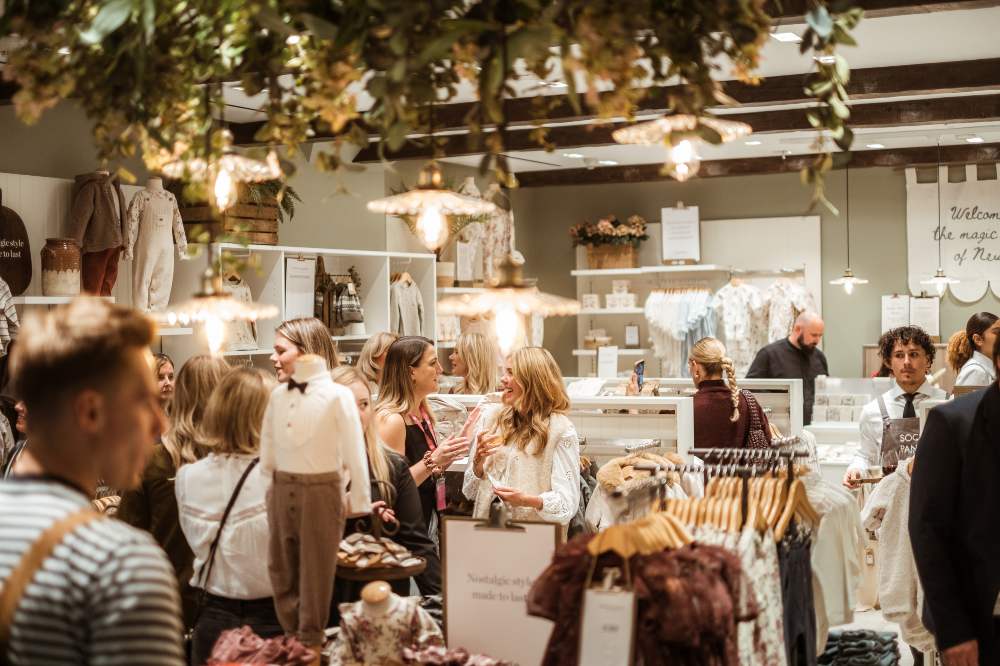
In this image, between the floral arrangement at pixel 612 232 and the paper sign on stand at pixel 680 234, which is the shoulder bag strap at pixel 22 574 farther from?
the paper sign on stand at pixel 680 234

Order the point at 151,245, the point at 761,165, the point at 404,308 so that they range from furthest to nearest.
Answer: the point at 761,165 < the point at 404,308 < the point at 151,245

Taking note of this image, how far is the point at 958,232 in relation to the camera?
11.1 meters

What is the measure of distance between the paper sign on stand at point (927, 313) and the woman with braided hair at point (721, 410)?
220 inches

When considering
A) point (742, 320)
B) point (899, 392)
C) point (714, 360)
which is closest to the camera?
point (899, 392)

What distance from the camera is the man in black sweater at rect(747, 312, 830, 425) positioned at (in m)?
9.54

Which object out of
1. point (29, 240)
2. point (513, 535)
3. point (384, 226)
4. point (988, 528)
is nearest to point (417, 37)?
point (513, 535)

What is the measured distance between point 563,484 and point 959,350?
3.64 metres

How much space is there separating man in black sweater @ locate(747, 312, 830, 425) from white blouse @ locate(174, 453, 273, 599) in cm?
711

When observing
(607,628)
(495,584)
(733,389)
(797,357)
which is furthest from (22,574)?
(797,357)

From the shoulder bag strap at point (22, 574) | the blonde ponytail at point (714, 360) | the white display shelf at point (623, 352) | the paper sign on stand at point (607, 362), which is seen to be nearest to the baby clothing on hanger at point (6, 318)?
the blonde ponytail at point (714, 360)

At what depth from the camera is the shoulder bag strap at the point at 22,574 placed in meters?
1.41

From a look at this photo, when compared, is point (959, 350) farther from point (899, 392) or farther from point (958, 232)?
point (958, 232)

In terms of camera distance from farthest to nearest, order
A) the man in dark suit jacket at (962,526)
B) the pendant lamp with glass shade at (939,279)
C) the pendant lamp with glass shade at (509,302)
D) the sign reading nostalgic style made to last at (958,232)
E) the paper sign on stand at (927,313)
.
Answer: the paper sign on stand at (927,313) < the sign reading nostalgic style made to last at (958,232) < the pendant lamp with glass shade at (939,279) < the man in dark suit jacket at (962,526) < the pendant lamp with glass shade at (509,302)

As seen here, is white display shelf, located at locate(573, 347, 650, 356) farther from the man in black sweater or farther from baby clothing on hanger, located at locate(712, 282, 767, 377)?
the man in black sweater
